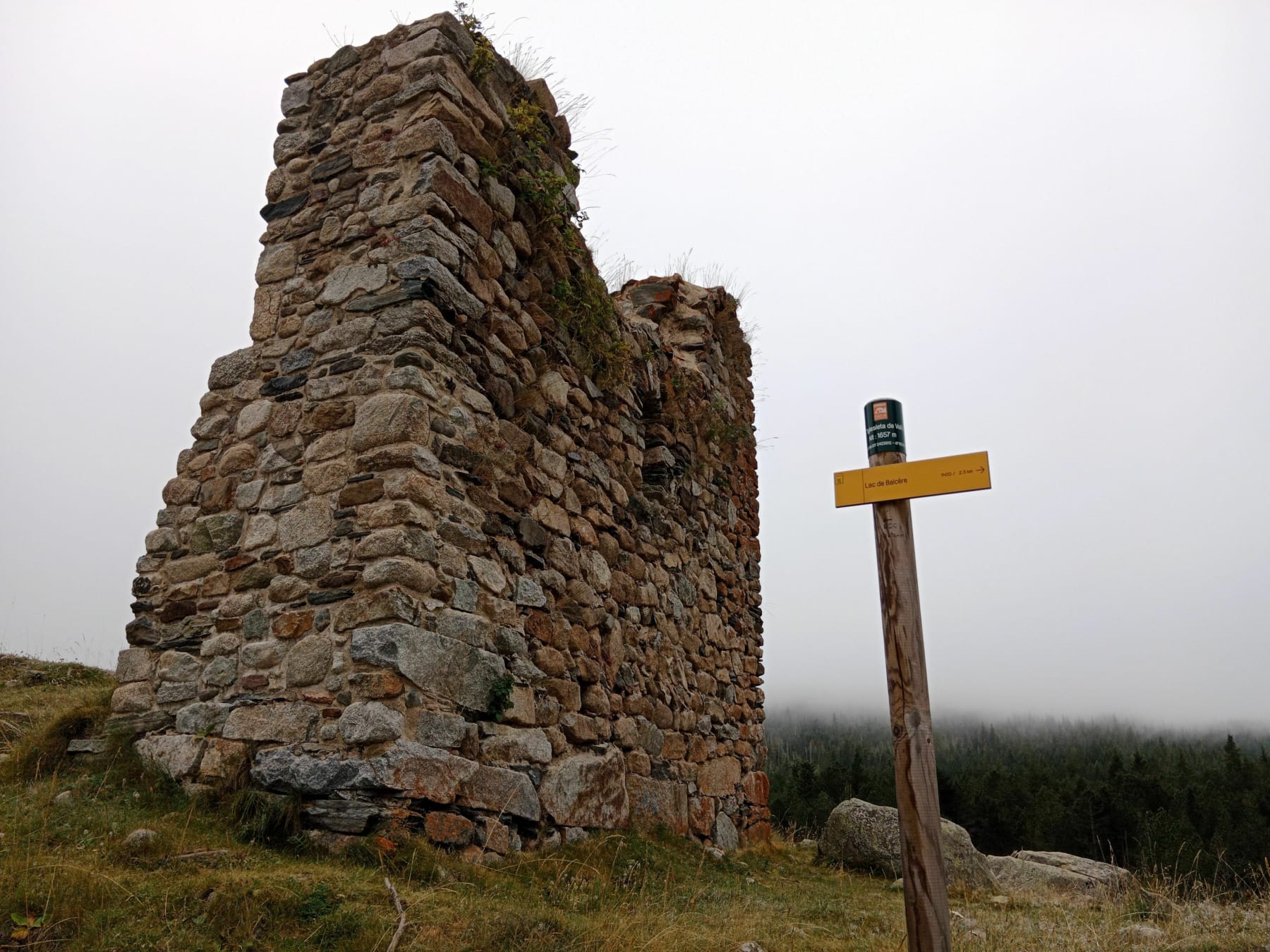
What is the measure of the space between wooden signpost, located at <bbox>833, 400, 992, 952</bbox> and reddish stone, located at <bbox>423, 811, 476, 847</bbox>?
6.29 ft

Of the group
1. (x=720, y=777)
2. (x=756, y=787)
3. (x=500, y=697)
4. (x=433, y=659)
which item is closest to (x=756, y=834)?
(x=756, y=787)

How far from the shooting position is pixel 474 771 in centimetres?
440

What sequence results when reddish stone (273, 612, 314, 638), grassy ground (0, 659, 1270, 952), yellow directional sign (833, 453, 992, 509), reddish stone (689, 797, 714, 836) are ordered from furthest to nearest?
1. reddish stone (689, 797, 714, 836)
2. reddish stone (273, 612, 314, 638)
3. yellow directional sign (833, 453, 992, 509)
4. grassy ground (0, 659, 1270, 952)

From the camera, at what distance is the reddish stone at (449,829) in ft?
13.4

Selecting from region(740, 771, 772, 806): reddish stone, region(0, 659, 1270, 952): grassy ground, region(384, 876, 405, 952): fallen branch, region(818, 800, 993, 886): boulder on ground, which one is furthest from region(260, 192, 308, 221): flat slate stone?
region(818, 800, 993, 886): boulder on ground

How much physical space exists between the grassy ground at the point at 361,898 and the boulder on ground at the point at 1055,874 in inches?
86.7

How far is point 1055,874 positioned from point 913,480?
7.15 metres

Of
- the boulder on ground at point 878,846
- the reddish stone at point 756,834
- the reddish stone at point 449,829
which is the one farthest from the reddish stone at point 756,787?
the reddish stone at point 449,829

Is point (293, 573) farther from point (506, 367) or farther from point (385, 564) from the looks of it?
point (506, 367)

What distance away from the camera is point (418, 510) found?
14.6 ft

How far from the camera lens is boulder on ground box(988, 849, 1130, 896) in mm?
8281

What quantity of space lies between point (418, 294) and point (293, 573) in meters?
1.54

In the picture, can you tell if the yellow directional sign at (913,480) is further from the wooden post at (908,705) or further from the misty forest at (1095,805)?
the misty forest at (1095,805)

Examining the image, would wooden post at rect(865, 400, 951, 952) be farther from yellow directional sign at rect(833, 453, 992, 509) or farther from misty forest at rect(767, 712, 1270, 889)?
misty forest at rect(767, 712, 1270, 889)
